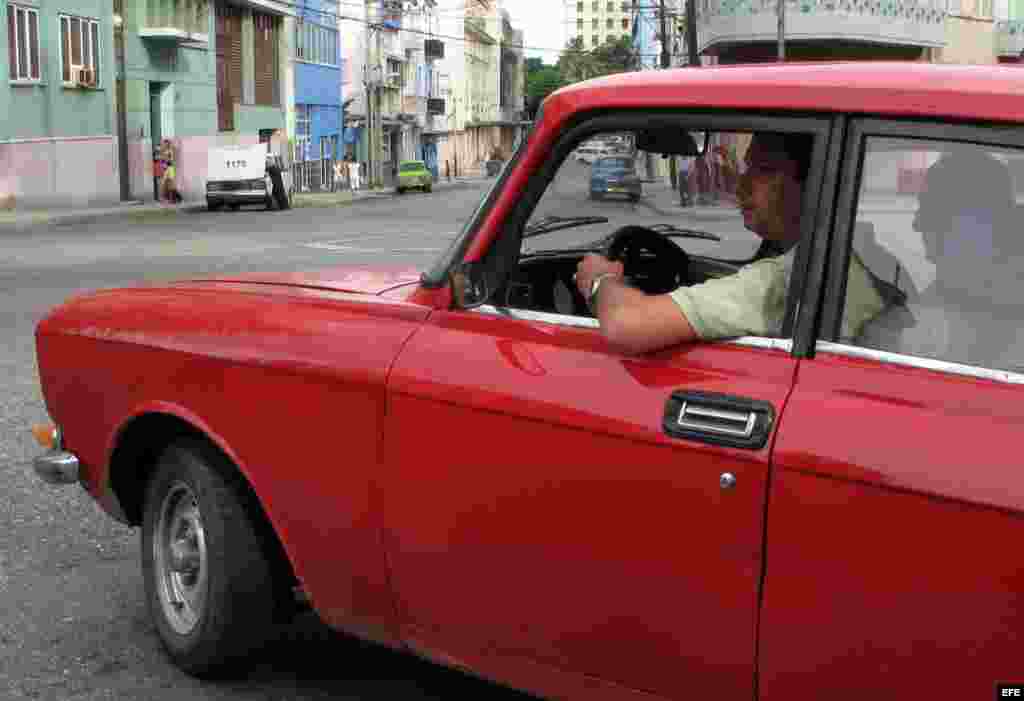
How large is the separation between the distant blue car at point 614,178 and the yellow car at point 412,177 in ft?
210

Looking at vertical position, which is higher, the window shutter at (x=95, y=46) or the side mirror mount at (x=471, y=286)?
the window shutter at (x=95, y=46)

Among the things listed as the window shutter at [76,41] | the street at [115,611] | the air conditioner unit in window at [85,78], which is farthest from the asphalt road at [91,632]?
the window shutter at [76,41]

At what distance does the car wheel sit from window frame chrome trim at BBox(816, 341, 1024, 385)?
177cm

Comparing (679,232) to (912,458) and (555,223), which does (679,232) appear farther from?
(912,458)

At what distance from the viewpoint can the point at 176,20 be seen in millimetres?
49875

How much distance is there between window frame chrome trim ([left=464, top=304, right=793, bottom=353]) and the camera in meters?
2.98

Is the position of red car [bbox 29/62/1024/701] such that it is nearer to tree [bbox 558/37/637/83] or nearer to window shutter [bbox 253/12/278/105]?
window shutter [bbox 253/12/278/105]

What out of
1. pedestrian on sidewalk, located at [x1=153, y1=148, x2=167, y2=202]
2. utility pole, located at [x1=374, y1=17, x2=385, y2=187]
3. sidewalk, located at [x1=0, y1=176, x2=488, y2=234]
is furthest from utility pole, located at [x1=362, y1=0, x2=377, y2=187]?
pedestrian on sidewalk, located at [x1=153, y1=148, x2=167, y2=202]

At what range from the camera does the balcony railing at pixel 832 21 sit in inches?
1527

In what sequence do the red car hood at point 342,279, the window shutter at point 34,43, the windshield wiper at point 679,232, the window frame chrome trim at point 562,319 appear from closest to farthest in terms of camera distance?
the window frame chrome trim at point 562,319 → the windshield wiper at point 679,232 → the red car hood at point 342,279 → the window shutter at point 34,43

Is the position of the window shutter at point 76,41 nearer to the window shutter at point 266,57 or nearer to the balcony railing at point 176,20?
the balcony railing at point 176,20

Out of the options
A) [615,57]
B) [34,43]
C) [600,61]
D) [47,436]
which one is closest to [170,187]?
[34,43]

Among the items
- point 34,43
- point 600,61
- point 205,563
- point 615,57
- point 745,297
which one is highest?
point 615,57

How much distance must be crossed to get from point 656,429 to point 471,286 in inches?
30.0
